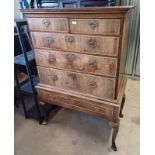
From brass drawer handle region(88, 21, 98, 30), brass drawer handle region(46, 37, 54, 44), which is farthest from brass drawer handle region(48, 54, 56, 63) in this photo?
brass drawer handle region(88, 21, 98, 30)

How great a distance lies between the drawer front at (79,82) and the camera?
4.18 ft

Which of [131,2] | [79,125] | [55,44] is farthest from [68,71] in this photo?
[131,2]

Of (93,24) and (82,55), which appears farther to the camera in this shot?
(82,55)

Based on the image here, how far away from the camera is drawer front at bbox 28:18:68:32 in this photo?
1.20 metres

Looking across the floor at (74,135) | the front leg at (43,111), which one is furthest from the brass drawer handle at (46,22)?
the floor at (74,135)

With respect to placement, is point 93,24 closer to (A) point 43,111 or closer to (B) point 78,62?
(B) point 78,62

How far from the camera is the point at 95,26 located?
1.09 metres

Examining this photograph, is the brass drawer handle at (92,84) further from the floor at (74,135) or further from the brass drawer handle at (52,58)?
the floor at (74,135)

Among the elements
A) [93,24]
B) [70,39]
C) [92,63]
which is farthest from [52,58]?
[93,24]

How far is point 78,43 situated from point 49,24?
284 mm
